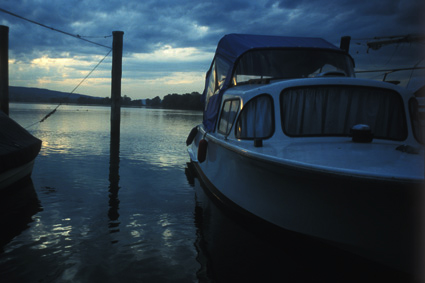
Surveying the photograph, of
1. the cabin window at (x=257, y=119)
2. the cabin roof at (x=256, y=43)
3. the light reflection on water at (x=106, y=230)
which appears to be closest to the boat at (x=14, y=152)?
the light reflection on water at (x=106, y=230)

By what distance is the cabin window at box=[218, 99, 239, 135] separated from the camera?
625 cm

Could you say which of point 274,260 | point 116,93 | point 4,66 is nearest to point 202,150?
point 274,260

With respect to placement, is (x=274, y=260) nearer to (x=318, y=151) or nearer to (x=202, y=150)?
(x=318, y=151)

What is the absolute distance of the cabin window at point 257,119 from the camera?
17.9 ft

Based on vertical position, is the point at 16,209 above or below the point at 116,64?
below

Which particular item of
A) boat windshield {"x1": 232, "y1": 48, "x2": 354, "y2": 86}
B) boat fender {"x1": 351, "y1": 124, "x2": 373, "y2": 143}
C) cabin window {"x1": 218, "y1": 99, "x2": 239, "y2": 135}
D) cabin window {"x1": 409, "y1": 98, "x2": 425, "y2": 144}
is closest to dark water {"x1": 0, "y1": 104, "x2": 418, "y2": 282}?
cabin window {"x1": 218, "y1": 99, "x2": 239, "y2": 135}

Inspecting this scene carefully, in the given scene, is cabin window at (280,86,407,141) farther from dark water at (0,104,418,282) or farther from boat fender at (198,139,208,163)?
boat fender at (198,139,208,163)

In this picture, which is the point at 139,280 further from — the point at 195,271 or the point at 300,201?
the point at 300,201

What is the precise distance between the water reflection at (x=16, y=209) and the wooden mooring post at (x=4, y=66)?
8502mm

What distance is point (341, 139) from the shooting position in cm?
513

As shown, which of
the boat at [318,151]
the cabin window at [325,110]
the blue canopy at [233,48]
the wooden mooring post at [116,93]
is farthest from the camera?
the wooden mooring post at [116,93]

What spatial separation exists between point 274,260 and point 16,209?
490 centimetres

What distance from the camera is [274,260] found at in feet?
14.0

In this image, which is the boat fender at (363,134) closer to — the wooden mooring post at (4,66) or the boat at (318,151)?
the boat at (318,151)
